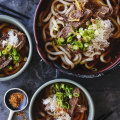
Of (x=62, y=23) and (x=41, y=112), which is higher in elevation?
(x=62, y=23)

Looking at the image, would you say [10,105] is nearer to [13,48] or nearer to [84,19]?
[13,48]

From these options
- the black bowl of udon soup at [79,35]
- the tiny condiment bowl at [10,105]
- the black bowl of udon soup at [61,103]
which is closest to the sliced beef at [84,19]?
the black bowl of udon soup at [79,35]

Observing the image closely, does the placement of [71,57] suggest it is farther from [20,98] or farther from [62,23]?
[20,98]

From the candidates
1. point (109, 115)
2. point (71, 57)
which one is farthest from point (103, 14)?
point (109, 115)

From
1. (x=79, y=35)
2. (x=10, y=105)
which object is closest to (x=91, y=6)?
(x=79, y=35)

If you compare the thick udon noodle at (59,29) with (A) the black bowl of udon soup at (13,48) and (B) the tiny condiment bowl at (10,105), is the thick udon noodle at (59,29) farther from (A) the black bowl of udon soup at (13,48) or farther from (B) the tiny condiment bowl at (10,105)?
(B) the tiny condiment bowl at (10,105)

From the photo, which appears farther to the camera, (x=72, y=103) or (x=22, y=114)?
(x=22, y=114)
